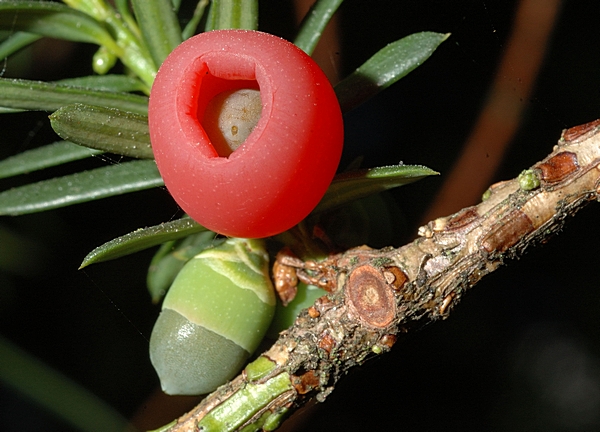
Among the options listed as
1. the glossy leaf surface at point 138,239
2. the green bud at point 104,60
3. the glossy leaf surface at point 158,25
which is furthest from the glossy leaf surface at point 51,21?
the glossy leaf surface at point 138,239

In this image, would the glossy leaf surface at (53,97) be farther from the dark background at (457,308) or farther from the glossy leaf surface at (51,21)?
the dark background at (457,308)

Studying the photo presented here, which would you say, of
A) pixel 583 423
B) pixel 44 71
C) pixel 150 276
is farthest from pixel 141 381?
pixel 583 423

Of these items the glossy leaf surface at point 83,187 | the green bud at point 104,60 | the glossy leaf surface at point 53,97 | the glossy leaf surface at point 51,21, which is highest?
the glossy leaf surface at point 51,21

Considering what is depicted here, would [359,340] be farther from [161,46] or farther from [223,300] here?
[161,46]

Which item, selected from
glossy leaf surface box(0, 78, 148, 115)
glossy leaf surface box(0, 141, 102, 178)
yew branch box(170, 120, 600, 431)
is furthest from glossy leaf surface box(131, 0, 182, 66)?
yew branch box(170, 120, 600, 431)

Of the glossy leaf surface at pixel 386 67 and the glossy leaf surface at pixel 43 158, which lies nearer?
the glossy leaf surface at pixel 386 67

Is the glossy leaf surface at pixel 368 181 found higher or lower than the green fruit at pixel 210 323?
higher

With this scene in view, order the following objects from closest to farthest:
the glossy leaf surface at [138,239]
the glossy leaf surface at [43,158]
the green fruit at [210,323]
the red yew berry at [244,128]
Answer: the red yew berry at [244,128], the glossy leaf surface at [138,239], the green fruit at [210,323], the glossy leaf surface at [43,158]
